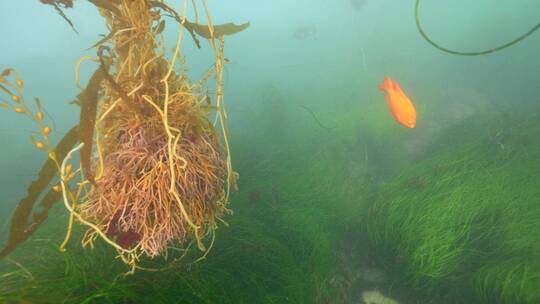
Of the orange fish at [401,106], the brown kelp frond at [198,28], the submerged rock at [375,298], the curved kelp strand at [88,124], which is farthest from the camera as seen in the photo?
the orange fish at [401,106]

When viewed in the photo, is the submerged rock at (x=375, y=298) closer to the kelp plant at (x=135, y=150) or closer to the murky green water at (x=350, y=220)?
the murky green water at (x=350, y=220)

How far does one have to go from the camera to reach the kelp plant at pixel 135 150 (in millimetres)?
1479

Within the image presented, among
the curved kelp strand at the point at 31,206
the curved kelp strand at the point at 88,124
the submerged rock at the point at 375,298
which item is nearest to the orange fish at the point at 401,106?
the submerged rock at the point at 375,298

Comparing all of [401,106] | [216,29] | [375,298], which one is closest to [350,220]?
[375,298]

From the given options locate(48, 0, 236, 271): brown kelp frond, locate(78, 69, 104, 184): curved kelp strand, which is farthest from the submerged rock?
locate(78, 69, 104, 184): curved kelp strand

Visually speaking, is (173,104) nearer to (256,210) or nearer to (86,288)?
(86,288)

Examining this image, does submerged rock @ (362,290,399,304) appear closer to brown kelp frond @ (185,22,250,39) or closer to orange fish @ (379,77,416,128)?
orange fish @ (379,77,416,128)

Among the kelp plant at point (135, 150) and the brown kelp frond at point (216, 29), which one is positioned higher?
the brown kelp frond at point (216, 29)

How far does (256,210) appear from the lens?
3.88 metres

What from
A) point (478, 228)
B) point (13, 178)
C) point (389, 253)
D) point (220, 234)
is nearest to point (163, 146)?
point (220, 234)

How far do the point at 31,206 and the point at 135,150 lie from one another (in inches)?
24.2

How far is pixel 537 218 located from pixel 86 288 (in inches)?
173

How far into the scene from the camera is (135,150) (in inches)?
60.6

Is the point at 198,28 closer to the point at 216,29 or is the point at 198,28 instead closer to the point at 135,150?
the point at 216,29
